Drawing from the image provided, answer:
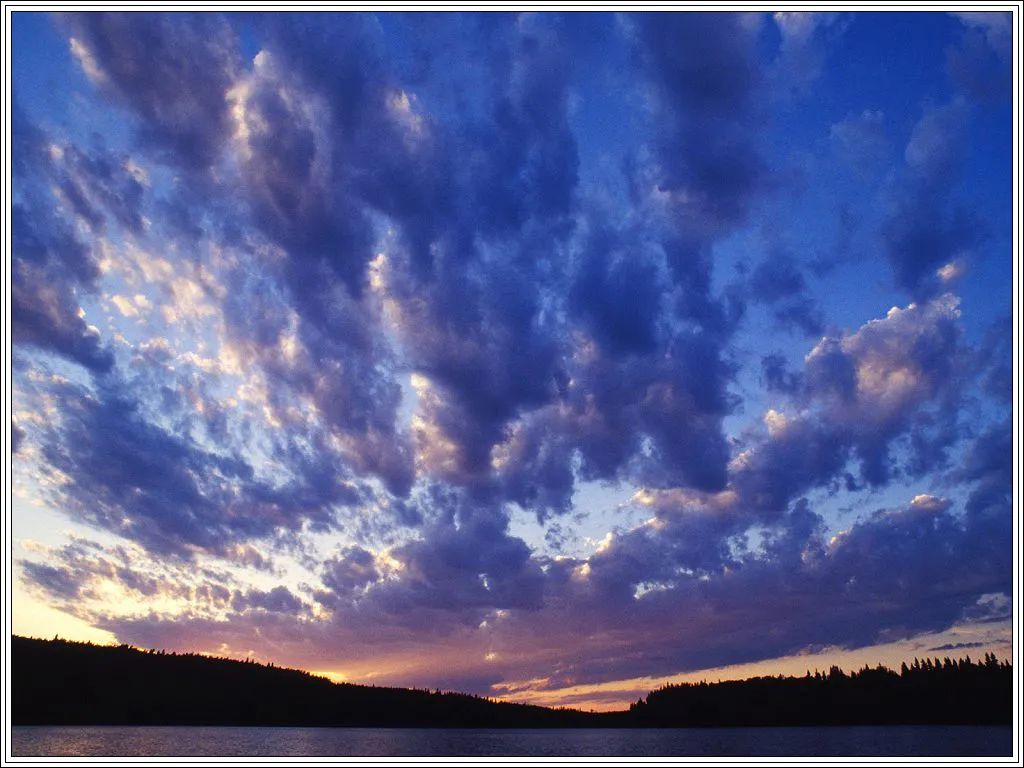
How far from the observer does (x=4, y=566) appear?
48.7 m

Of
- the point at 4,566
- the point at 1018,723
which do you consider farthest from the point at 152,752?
the point at 1018,723

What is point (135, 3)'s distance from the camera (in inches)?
1617

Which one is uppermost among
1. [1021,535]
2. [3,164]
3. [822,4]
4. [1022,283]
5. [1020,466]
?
[822,4]

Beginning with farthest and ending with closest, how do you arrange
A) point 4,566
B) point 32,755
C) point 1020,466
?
1. point 32,755
2. point 4,566
3. point 1020,466

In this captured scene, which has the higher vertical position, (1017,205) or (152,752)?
(1017,205)

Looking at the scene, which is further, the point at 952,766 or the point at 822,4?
the point at 952,766

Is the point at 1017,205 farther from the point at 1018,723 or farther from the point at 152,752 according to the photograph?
the point at 152,752

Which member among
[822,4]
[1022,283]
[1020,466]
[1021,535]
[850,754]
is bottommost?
[850,754]

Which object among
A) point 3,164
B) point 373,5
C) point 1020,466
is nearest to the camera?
point 3,164

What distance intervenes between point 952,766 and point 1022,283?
48.5m

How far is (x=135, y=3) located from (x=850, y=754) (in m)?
188

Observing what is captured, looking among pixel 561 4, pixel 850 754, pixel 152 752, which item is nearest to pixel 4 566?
pixel 561 4

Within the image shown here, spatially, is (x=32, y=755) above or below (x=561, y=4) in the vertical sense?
below

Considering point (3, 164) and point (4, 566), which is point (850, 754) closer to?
point (4, 566)
